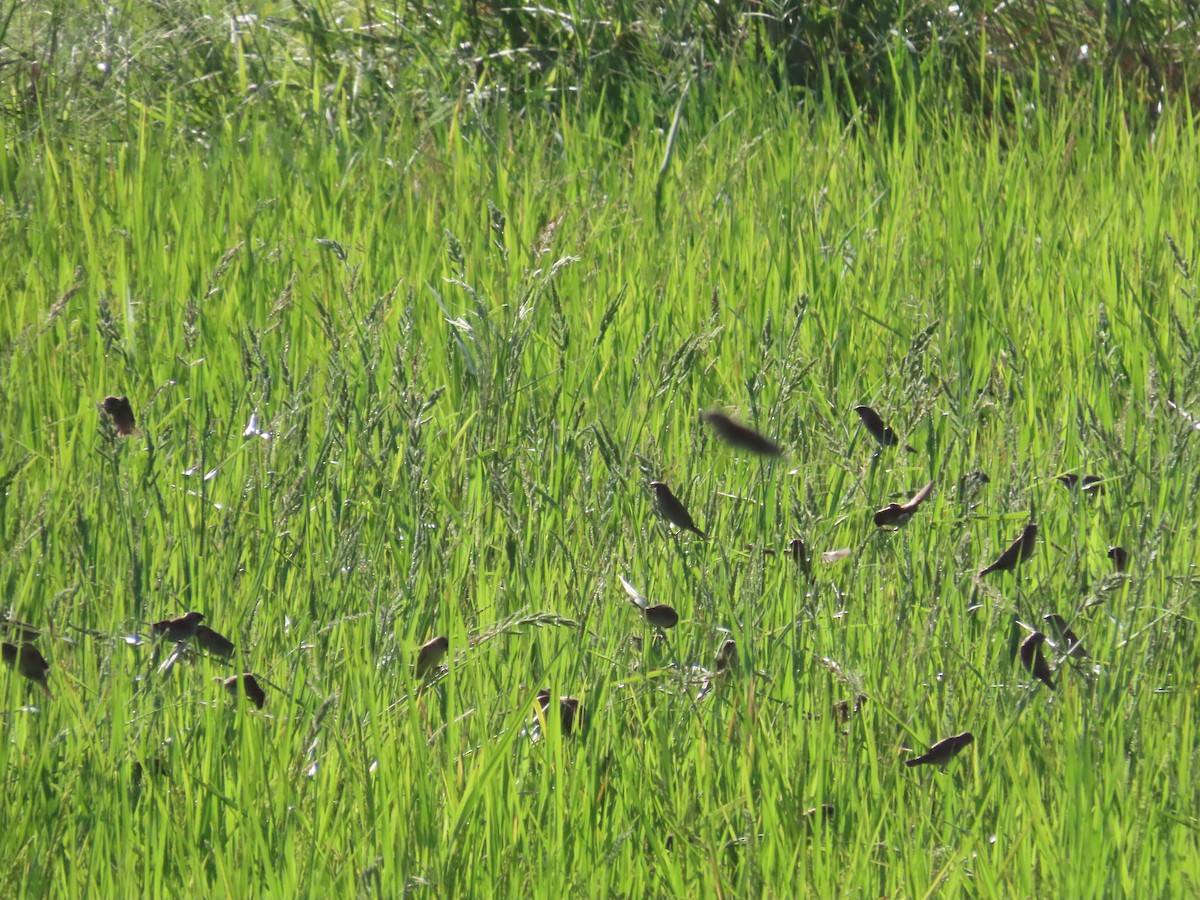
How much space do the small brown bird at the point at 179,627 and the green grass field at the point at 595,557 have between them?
21 mm

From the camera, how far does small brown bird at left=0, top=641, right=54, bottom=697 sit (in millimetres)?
1506

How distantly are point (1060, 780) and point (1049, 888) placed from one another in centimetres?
15

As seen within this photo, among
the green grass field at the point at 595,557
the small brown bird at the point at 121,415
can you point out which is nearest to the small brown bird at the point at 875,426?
the green grass field at the point at 595,557

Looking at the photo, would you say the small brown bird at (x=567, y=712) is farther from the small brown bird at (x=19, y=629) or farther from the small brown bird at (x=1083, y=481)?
the small brown bird at (x=1083, y=481)

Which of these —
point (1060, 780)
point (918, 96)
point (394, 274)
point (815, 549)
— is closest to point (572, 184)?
point (394, 274)

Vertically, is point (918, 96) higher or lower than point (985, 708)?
higher

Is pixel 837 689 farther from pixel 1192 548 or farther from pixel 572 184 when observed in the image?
pixel 572 184

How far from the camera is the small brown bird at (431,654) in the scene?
5.23 ft

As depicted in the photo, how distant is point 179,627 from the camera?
1496 mm

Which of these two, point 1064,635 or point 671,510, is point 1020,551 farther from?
point 671,510

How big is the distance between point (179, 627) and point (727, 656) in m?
0.58

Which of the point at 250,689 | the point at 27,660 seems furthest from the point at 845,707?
the point at 27,660

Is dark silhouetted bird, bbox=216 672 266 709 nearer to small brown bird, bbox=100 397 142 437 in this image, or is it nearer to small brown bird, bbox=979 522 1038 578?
small brown bird, bbox=100 397 142 437

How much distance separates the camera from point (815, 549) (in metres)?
1.94
